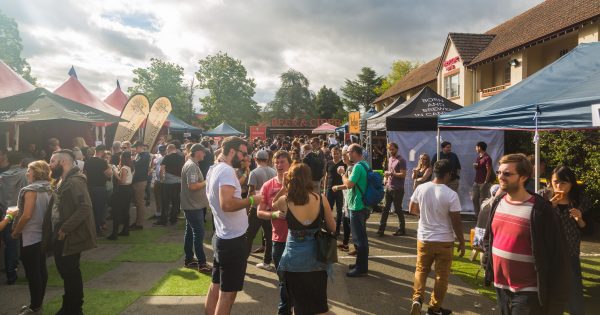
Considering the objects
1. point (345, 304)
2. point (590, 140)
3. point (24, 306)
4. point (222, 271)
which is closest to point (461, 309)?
point (345, 304)

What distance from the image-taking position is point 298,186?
3.12 metres

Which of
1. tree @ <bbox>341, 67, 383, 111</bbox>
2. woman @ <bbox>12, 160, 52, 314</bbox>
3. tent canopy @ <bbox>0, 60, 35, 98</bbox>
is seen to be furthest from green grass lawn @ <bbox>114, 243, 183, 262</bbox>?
tree @ <bbox>341, 67, 383, 111</bbox>

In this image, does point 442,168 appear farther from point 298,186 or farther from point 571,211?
point 298,186

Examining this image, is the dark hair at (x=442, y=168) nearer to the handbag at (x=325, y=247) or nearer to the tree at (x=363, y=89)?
the handbag at (x=325, y=247)

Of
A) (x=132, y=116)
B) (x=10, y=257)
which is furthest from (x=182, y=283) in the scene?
(x=132, y=116)

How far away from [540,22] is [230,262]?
66.4 ft

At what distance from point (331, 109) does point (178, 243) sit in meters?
68.6

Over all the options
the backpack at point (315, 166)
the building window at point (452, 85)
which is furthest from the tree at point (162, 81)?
the backpack at point (315, 166)

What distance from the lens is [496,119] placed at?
4996 mm

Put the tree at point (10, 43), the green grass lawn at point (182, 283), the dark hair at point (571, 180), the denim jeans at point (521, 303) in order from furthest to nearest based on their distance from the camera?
the tree at point (10, 43)
the green grass lawn at point (182, 283)
the dark hair at point (571, 180)
the denim jeans at point (521, 303)

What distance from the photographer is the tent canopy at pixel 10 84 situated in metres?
9.01

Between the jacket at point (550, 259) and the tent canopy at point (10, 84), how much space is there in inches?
425

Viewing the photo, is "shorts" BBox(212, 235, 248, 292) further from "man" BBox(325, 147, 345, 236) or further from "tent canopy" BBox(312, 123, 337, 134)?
"tent canopy" BBox(312, 123, 337, 134)

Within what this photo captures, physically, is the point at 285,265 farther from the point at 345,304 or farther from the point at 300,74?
the point at 300,74
